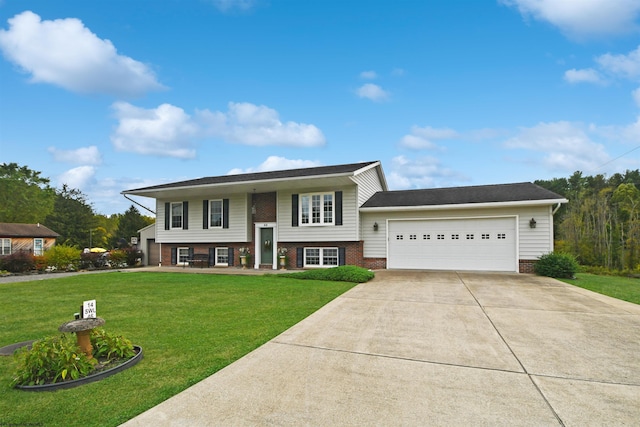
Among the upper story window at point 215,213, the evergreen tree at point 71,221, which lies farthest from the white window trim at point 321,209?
the evergreen tree at point 71,221

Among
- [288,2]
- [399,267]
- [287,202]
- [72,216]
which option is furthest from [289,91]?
[72,216]

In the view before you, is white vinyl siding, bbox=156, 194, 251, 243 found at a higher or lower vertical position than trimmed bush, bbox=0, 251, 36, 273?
higher

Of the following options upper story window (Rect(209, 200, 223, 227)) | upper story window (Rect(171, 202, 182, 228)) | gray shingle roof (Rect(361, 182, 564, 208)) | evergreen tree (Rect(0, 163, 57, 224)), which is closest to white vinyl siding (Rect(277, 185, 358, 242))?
gray shingle roof (Rect(361, 182, 564, 208))

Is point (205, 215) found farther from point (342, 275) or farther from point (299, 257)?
point (342, 275)

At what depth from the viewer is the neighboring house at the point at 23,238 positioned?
93.3 feet

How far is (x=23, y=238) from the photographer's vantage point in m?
29.8

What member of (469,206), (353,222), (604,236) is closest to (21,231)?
(353,222)

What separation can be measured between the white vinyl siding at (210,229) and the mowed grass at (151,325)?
15.8 feet

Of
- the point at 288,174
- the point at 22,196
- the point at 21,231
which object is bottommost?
the point at 21,231

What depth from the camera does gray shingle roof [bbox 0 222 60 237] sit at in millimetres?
28477

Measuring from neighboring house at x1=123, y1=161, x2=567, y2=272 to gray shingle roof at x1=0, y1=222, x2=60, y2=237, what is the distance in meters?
22.1

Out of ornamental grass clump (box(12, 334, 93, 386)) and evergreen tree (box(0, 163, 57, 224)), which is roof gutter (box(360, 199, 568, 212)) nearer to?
ornamental grass clump (box(12, 334, 93, 386))

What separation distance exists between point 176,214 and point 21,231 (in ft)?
78.9

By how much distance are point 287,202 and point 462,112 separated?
30.0 feet
